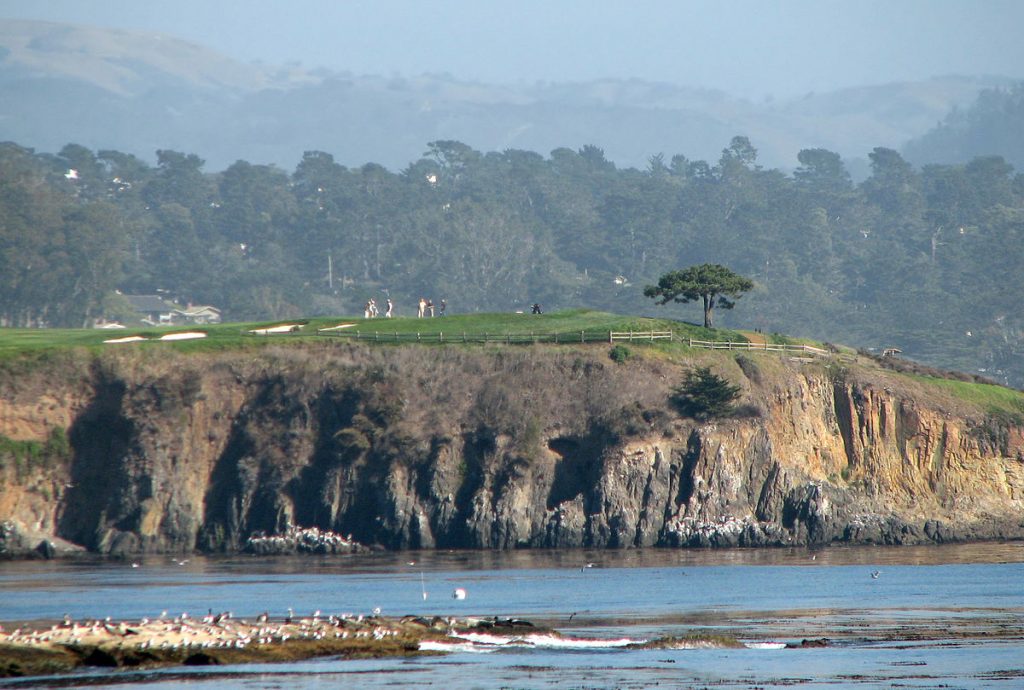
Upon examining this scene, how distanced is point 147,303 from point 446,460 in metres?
96.7

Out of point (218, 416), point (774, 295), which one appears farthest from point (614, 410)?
point (774, 295)

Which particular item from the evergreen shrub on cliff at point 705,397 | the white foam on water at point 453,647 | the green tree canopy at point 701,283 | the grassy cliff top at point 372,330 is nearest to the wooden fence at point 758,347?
the grassy cliff top at point 372,330

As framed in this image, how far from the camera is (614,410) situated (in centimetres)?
8925

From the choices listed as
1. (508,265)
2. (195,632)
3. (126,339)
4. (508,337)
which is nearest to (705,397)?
(508,337)

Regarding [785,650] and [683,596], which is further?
[683,596]

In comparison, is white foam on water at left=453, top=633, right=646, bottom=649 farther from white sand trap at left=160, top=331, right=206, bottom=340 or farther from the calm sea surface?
white sand trap at left=160, top=331, right=206, bottom=340

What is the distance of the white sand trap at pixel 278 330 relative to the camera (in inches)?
3814

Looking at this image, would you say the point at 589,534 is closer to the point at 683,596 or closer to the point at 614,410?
the point at 614,410

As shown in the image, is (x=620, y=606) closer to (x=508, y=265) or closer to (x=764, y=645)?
(x=764, y=645)

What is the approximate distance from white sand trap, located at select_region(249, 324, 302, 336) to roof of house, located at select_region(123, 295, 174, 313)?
74909 mm

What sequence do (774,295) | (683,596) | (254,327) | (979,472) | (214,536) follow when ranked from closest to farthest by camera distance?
(683,596), (214,536), (979,472), (254,327), (774,295)

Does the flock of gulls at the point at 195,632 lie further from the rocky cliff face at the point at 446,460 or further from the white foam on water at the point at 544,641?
the rocky cliff face at the point at 446,460

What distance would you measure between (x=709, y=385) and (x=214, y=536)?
26.2 metres

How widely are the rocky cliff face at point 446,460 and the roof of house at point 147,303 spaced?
85.7 metres
